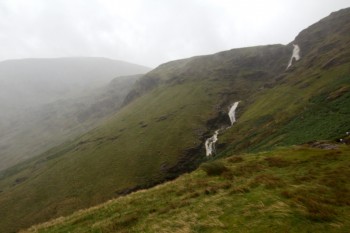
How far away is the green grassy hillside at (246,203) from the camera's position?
19.0 m

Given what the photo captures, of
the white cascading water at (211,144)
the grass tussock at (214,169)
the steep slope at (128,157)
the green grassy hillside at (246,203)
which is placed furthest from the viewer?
the white cascading water at (211,144)

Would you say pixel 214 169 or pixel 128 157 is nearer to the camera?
pixel 214 169

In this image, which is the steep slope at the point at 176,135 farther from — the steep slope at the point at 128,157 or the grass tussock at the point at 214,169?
the grass tussock at the point at 214,169

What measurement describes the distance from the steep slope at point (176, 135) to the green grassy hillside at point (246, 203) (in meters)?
26.2

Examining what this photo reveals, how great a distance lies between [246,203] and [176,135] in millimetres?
103726

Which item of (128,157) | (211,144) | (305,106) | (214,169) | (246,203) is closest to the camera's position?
(246,203)

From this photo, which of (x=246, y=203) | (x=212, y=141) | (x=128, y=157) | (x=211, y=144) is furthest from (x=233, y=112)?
(x=246, y=203)

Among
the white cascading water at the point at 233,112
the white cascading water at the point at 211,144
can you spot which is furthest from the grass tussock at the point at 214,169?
the white cascading water at the point at 233,112

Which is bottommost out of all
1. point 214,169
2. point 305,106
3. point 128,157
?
point 128,157

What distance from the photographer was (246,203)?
23203mm

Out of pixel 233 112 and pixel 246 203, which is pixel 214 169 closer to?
pixel 246 203

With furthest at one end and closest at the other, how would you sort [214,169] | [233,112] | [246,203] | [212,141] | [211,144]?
[233,112]
[212,141]
[211,144]
[214,169]
[246,203]

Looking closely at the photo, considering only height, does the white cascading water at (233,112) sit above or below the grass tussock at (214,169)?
above

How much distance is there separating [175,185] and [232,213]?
1287 centimetres
